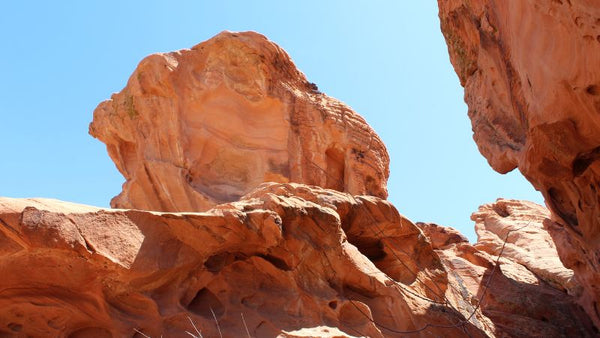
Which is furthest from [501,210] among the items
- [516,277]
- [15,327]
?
[15,327]

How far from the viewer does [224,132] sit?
18.9m

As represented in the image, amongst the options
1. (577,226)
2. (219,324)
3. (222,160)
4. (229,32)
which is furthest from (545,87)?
(229,32)

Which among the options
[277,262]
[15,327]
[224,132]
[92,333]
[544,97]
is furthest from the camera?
[224,132]

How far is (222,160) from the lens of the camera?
61.6 feet

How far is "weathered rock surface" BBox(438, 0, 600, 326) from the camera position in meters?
7.17

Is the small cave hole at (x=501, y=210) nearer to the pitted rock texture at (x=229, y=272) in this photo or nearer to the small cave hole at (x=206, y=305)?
the pitted rock texture at (x=229, y=272)

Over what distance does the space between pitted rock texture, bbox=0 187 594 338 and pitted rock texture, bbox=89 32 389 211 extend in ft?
28.0

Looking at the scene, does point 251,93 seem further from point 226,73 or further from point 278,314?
point 278,314

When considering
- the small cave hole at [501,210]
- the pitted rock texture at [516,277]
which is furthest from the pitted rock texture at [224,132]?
the small cave hole at [501,210]

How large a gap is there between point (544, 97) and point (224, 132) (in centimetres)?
1259

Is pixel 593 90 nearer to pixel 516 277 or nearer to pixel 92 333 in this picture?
pixel 92 333

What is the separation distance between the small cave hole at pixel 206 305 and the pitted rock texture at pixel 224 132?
10642 mm

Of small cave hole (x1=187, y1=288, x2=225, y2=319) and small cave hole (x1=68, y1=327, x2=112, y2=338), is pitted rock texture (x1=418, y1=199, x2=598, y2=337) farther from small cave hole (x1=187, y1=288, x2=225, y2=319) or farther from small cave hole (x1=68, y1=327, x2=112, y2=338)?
small cave hole (x1=68, y1=327, x2=112, y2=338)

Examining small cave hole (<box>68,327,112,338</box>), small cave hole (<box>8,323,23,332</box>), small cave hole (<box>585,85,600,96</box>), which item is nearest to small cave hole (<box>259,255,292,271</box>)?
small cave hole (<box>68,327,112,338</box>)
